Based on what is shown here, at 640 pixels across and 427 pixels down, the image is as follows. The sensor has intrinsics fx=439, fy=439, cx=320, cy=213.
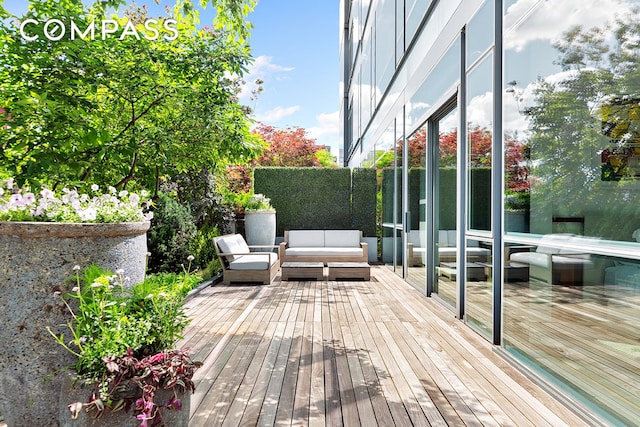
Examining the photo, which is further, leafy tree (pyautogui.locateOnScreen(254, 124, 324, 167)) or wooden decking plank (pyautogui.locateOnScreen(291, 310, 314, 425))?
leafy tree (pyautogui.locateOnScreen(254, 124, 324, 167))

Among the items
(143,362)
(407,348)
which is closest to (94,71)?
(143,362)

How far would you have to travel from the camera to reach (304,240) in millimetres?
9562

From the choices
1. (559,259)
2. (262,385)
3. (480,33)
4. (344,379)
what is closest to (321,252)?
(480,33)

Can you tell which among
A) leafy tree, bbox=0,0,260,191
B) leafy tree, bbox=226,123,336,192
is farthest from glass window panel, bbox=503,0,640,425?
leafy tree, bbox=226,123,336,192

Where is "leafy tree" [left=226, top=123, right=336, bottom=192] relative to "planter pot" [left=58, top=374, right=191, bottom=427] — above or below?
above

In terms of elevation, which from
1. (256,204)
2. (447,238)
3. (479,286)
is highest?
(256,204)

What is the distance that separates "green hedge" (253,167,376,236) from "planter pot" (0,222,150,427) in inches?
344

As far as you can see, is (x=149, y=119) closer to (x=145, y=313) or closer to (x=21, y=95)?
(x=21, y=95)

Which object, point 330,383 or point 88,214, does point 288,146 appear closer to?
point 330,383

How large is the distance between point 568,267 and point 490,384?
0.94m

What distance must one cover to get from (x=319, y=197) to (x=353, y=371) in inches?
309

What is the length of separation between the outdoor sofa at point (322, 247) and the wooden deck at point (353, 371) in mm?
3406

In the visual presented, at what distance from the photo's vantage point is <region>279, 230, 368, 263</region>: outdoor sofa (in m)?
8.96

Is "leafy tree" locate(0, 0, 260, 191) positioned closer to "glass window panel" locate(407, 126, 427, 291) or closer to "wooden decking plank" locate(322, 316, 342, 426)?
"glass window panel" locate(407, 126, 427, 291)
